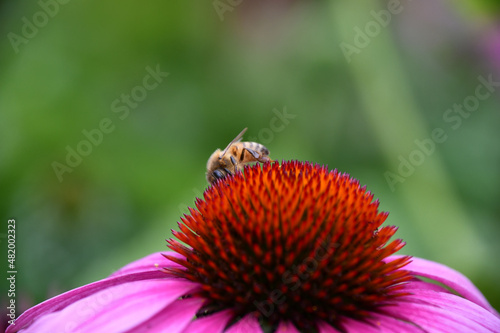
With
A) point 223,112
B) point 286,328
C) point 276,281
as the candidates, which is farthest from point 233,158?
point 223,112

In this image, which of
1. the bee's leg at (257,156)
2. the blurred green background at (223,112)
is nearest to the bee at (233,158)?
the bee's leg at (257,156)

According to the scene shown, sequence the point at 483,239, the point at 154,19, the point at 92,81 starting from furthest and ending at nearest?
the point at 154,19 < the point at 92,81 < the point at 483,239

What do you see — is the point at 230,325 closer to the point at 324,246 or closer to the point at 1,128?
the point at 324,246

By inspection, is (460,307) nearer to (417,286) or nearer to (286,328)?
(417,286)

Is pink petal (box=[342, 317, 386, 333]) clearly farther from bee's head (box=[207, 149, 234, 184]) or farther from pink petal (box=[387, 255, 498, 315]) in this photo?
bee's head (box=[207, 149, 234, 184])

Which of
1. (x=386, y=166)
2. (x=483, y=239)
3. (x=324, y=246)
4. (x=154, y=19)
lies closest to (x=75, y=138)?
(x=154, y=19)

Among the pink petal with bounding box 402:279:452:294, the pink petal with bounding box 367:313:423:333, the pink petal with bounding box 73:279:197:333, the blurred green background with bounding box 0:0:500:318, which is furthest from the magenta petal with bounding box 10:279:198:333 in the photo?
the blurred green background with bounding box 0:0:500:318

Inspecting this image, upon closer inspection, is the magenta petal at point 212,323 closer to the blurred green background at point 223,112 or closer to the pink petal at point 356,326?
the pink petal at point 356,326
